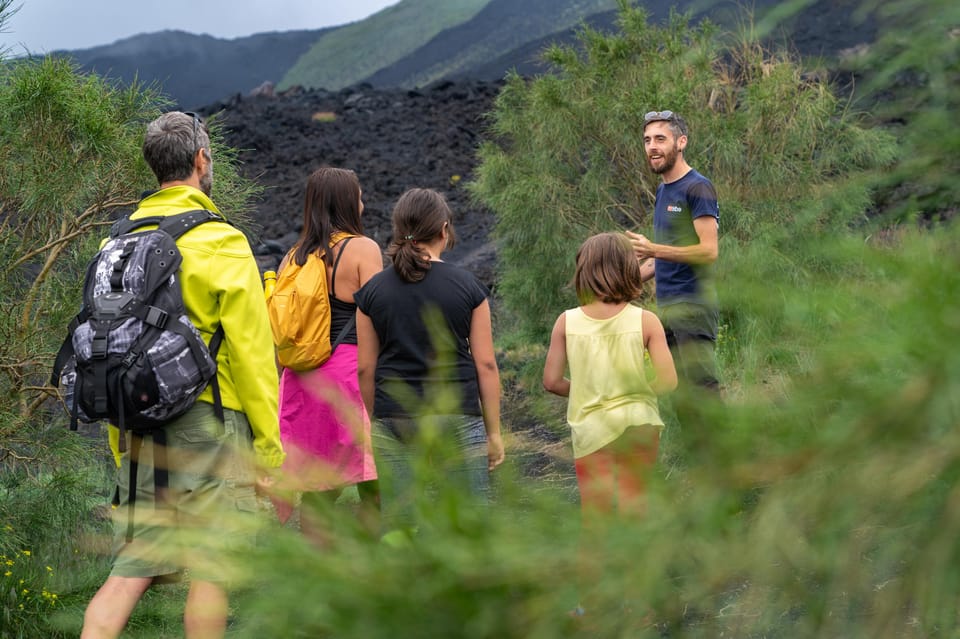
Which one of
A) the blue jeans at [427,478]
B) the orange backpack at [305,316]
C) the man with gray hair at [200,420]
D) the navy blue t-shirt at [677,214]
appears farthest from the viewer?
the navy blue t-shirt at [677,214]

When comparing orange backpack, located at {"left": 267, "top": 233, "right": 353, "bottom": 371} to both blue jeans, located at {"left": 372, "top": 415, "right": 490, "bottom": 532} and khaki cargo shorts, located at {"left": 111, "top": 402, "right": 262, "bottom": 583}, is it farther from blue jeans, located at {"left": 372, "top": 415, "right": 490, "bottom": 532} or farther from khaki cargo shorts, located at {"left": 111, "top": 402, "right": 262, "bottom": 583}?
blue jeans, located at {"left": 372, "top": 415, "right": 490, "bottom": 532}

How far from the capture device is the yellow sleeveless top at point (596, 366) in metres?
3.67

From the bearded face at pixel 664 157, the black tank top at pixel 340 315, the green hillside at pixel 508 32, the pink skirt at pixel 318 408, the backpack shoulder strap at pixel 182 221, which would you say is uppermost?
the green hillside at pixel 508 32

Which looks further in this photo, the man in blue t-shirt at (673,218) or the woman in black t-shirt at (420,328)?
the man in blue t-shirt at (673,218)

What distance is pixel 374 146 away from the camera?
28938mm

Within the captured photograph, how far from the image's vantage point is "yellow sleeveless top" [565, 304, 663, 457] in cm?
367

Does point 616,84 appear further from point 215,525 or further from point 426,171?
point 426,171

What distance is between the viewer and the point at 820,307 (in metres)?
0.89

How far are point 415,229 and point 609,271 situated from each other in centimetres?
76

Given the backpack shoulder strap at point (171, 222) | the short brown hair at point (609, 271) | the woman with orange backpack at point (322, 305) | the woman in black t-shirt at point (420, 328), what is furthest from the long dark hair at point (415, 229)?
the backpack shoulder strap at point (171, 222)

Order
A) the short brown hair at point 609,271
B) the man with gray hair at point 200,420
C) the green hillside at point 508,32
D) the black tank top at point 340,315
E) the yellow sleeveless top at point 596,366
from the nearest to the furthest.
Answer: the man with gray hair at point 200,420
the yellow sleeveless top at point 596,366
the short brown hair at point 609,271
the black tank top at point 340,315
the green hillside at point 508,32

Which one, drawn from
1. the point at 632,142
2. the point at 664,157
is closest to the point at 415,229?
the point at 664,157

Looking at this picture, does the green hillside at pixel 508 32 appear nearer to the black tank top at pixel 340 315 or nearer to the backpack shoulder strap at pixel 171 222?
the black tank top at pixel 340 315

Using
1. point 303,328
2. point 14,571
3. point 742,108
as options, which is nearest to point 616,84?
point 742,108
